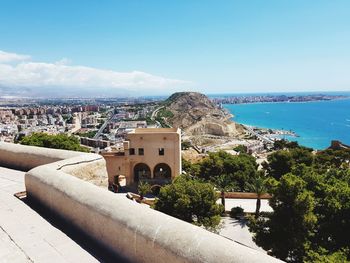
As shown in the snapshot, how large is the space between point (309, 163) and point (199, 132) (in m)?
105

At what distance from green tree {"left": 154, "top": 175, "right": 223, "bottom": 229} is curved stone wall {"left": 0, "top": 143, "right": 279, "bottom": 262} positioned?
14119 mm

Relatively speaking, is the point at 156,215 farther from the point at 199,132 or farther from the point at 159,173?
the point at 199,132

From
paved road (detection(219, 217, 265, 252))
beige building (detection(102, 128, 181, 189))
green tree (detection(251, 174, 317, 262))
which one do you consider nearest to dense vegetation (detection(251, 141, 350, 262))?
green tree (detection(251, 174, 317, 262))

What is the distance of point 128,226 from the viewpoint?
155 inches

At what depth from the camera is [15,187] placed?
6.91m

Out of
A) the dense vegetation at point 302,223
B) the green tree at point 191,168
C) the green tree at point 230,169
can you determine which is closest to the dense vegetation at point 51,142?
the green tree at point 230,169

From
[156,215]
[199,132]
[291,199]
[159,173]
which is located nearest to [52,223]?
[156,215]

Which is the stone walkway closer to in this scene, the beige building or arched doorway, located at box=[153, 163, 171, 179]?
the beige building

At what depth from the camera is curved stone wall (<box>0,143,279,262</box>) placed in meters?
3.23

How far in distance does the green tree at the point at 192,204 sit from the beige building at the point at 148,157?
1339 centimetres

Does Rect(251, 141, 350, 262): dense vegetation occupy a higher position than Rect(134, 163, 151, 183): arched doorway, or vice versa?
Rect(251, 141, 350, 262): dense vegetation

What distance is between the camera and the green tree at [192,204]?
1961cm

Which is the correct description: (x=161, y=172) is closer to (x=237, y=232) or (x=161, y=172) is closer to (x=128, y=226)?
(x=237, y=232)

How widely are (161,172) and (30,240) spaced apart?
30.6m
